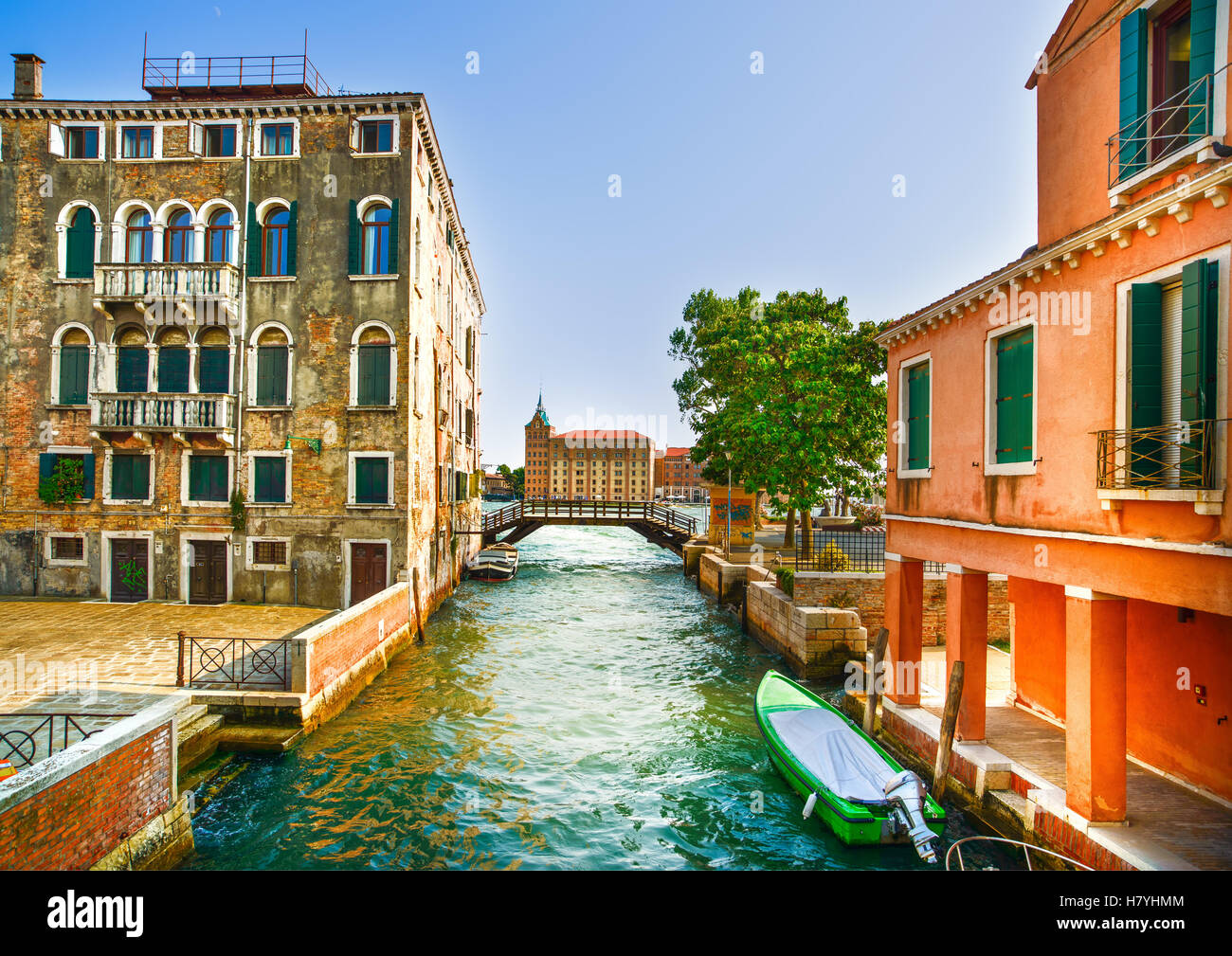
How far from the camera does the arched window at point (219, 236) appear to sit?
61.8 feet

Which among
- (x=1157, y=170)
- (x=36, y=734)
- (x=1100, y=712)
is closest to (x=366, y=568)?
(x=36, y=734)

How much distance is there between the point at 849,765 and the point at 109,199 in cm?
2362

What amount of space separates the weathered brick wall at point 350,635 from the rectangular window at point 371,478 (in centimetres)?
267

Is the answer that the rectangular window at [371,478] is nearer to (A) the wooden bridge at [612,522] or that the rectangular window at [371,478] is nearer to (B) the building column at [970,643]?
(B) the building column at [970,643]

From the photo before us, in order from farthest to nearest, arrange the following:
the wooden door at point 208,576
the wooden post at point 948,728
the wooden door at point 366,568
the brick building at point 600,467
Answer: the brick building at point 600,467 < the wooden door at point 208,576 < the wooden door at point 366,568 < the wooden post at point 948,728

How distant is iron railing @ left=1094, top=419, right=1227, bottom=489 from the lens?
5707 mm

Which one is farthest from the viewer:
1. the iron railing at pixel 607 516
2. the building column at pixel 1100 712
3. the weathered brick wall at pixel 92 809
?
the iron railing at pixel 607 516

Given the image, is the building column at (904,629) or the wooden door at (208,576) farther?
the wooden door at (208,576)

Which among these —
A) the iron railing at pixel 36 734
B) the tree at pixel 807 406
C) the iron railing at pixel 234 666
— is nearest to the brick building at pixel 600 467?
the tree at pixel 807 406

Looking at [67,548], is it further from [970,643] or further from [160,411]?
[970,643]

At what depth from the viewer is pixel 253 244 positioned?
18.7m

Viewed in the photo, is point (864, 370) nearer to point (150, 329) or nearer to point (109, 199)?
point (150, 329)

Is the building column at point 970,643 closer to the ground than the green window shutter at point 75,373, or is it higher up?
closer to the ground
